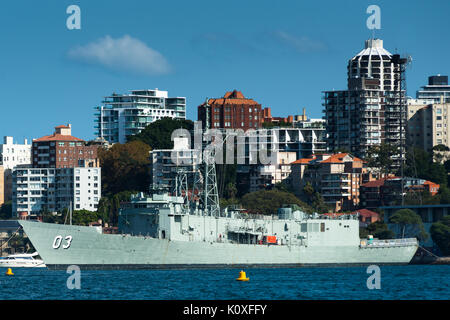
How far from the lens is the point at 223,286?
58.2 m

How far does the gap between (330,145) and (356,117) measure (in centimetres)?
741

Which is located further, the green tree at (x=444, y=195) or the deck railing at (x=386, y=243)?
the green tree at (x=444, y=195)

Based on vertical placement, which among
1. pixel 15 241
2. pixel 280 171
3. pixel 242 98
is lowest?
pixel 15 241

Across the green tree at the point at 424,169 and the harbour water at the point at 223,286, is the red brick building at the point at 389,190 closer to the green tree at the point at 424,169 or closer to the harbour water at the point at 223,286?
the green tree at the point at 424,169

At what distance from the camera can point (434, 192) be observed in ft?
465

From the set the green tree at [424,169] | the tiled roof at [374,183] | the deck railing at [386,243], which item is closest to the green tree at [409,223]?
the tiled roof at [374,183]

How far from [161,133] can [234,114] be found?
49.4 feet

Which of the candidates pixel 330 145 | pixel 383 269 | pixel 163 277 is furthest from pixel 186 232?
pixel 330 145

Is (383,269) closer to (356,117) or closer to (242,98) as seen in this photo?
(356,117)

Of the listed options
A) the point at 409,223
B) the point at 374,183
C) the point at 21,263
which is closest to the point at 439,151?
the point at 374,183

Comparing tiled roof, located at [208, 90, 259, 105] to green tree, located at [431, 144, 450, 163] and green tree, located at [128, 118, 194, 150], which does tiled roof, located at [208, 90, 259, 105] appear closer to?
green tree, located at [128, 118, 194, 150]

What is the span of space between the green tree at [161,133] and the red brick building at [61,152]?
12.0 meters

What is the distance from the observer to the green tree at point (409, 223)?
11822 cm

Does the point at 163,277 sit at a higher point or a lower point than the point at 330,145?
lower
